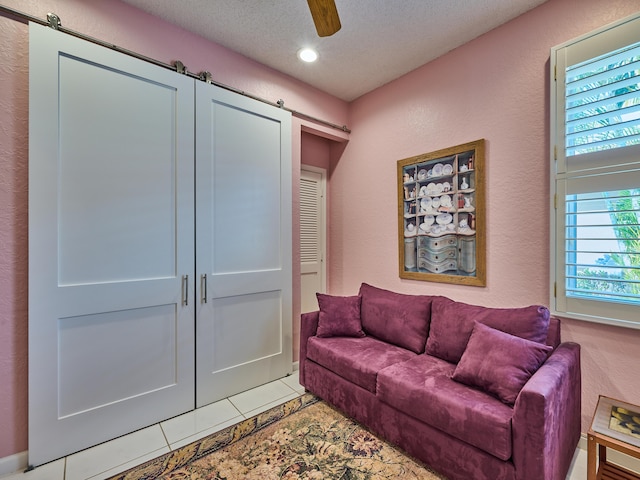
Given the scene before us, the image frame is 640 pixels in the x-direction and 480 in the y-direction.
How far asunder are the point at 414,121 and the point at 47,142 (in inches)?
108

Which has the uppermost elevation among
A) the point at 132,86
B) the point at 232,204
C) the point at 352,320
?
the point at 132,86

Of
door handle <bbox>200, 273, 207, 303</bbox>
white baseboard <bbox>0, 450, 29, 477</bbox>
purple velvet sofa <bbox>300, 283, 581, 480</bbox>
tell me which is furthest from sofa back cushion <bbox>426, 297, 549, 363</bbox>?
white baseboard <bbox>0, 450, 29, 477</bbox>

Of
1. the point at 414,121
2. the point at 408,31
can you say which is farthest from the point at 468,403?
the point at 408,31

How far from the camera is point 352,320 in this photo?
8.54 feet

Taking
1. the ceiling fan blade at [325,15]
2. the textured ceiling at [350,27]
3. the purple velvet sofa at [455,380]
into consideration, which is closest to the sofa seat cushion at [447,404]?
the purple velvet sofa at [455,380]

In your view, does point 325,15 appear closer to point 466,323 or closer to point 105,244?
point 105,244

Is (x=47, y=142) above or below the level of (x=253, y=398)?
above

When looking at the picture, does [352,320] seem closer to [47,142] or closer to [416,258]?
[416,258]

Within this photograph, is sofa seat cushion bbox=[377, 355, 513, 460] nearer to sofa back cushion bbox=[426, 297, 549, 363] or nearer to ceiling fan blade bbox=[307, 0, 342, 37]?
sofa back cushion bbox=[426, 297, 549, 363]

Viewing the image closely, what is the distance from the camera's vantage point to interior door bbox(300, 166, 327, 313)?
344 centimetres

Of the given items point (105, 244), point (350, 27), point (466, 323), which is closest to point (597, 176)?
point (466, 323)

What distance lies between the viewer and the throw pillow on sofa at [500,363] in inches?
62.1

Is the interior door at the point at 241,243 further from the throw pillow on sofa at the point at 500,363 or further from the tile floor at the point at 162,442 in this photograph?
the throw pillow on sofa at the point at 500,363

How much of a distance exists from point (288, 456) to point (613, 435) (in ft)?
5.35
